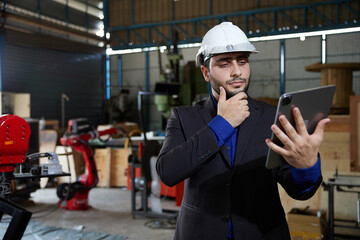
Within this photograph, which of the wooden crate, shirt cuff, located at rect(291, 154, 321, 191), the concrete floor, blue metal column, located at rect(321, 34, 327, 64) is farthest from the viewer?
blue metal column, located at rect(321, 34, 327, 64)

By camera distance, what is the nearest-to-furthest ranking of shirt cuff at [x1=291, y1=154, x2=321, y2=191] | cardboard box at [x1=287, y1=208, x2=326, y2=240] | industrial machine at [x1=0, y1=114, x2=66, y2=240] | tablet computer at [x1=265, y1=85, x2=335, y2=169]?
tablet computer at [x1=265, y1=85, x2=335, y2=169] < shirt cuff at [x1=291, y1=154, x2=321, y2=191] < industrial machine at [x1=0, y1=114, x2=66, y2=240] < cardboard box at [x1=287, y1=208, x2=326, y2=240]

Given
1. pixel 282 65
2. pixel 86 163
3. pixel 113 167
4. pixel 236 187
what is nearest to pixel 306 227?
pixel 236 187

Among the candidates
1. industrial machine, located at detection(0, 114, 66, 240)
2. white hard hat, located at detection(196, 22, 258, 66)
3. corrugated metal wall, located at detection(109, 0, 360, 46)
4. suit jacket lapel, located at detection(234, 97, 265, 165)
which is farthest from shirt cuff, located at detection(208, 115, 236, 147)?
corrugated metal wall, located at detection(109, 0, 360, 46)

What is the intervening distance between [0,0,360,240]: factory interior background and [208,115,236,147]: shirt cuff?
7.24ft

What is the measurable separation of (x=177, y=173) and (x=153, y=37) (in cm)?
1111

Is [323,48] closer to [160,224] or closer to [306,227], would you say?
[160,224]

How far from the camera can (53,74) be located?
30.4ft

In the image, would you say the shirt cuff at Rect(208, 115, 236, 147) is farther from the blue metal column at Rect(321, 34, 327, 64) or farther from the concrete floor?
the blue metal column at Rect(321, 34, 327, 64)

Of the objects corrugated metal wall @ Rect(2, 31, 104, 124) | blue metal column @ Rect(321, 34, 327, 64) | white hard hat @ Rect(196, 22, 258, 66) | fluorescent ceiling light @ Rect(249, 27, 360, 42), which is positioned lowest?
white hard hat @ Rect(196, 22, 258, 66)

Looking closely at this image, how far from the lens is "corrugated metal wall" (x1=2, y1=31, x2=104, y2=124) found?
7.86m

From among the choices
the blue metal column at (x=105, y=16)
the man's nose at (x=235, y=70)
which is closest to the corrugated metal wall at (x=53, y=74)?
the blue metal column at (x=105, y=16)

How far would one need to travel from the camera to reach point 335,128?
152 inches

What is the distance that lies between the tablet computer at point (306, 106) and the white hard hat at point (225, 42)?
1.16ft

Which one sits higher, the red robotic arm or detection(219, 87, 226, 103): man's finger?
detection(219, 87, 226, 103): man's finger
